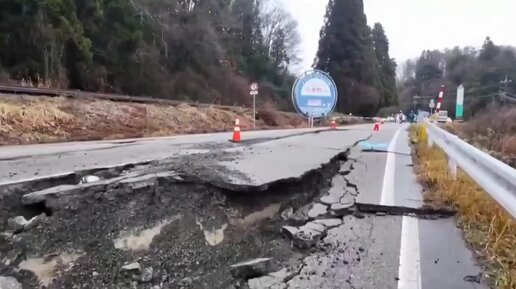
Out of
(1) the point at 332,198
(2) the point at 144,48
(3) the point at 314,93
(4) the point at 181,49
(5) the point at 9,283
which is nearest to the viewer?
(5) the point at 9,283

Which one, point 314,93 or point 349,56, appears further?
point 349,56

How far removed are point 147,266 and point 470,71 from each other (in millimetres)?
64484

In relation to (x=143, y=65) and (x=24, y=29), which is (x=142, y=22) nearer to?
(x=143, y=65)

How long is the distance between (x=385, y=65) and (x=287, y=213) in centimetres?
7558

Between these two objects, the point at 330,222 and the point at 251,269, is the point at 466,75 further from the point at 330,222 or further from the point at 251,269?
the point at 251,269

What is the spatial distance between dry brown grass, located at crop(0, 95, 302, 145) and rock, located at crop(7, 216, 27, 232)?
325 inches

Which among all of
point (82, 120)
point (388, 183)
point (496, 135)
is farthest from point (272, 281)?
point (82, 120)

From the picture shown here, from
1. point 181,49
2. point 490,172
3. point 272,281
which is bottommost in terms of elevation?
point 272,281

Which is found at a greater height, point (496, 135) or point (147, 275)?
point (496, 135)

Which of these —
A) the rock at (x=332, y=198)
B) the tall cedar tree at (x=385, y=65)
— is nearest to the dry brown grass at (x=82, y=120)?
the rock at (x=332, y=198)

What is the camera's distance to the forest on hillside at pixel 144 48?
22.1 m

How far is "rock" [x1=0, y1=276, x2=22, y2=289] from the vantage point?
2.83 m

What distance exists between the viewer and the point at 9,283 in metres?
2.87

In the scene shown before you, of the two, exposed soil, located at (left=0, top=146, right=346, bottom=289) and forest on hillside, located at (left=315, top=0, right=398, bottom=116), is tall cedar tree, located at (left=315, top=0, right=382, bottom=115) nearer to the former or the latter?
forest on hillside, located at (left=315, top=0, right=398, bottom=116)
